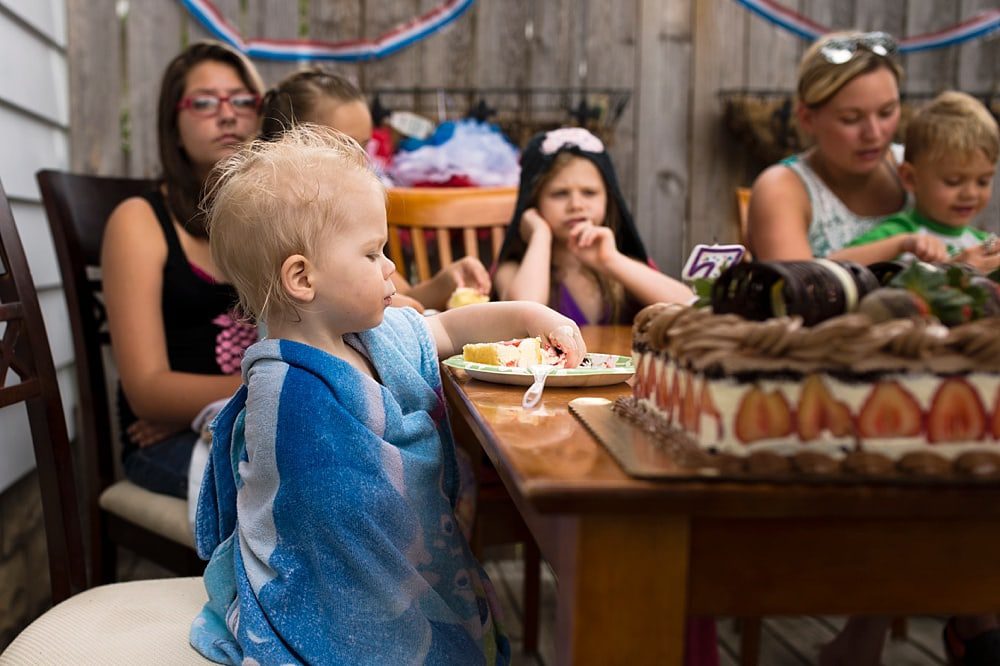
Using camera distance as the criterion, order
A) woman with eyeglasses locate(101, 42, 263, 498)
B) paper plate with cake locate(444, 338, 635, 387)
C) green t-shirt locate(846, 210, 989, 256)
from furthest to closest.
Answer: green t-shirt locate(846, 210, 989, 256) → woman with eyeglasses locate(101, 42, 263, 498) → paper plate with cake locate(444, 338, 635, 387)

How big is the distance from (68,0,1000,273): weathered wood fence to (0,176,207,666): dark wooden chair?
183 centimetres

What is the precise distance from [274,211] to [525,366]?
35cm

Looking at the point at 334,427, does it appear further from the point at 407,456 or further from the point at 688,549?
the point at 688,549

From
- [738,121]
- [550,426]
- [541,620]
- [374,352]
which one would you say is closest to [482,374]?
[374,352]

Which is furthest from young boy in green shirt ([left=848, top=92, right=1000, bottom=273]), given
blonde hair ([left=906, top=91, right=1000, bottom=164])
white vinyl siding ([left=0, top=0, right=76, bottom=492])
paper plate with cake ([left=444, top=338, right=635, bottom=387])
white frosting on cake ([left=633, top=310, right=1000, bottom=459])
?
white vinyl siding ([left=0, top=0, right=76, bottom=492])

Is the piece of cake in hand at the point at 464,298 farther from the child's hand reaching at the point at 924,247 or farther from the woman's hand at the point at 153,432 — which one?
the child's hand reaching at the point at 924,247

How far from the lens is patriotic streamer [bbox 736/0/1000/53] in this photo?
333 cm

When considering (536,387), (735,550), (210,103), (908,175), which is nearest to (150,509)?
(210,103)

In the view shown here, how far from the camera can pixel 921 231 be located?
2289 mm

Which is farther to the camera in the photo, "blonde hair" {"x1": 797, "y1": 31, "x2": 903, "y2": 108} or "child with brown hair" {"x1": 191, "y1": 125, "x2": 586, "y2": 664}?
"blonde hair" {"x1": 797, "y1": 31, "x2": 903, "y2": 108}

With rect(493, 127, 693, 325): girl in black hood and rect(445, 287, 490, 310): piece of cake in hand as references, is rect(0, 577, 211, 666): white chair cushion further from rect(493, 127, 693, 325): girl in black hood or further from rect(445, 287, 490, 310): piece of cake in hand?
rect(493, 127, 693, 325): girl in black hood

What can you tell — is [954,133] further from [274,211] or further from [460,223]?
[274,211]

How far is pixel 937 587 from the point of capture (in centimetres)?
70

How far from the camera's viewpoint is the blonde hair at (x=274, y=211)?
107cm
